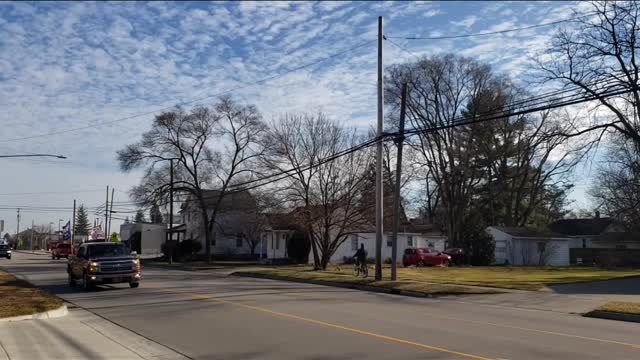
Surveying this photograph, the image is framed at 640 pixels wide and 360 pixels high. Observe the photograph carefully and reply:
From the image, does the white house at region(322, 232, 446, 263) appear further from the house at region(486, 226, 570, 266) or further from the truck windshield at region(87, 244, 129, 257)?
the truck windshield at region(87, 244, 129, 257)

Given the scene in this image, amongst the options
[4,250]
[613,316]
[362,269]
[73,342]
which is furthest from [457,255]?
[73,342]


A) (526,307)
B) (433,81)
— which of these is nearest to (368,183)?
(526,307)

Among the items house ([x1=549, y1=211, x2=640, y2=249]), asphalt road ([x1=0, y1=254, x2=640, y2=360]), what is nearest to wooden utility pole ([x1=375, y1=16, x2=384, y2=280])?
asphalt road ([x1=0, y1=254, x2=640, y2=360])

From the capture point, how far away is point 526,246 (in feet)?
213

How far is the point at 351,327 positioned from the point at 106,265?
13280mm

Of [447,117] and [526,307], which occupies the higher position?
[447,117]

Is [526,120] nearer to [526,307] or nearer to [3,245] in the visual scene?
[526,307]

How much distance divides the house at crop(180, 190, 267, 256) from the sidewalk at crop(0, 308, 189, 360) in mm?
50572

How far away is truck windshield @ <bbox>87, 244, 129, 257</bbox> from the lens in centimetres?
2525

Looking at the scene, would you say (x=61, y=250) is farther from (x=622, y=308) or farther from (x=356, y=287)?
(x=622, y=308)

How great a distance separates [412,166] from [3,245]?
149 ft

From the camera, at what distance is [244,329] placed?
45.3 ft

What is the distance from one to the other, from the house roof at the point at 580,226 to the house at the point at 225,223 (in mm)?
43174

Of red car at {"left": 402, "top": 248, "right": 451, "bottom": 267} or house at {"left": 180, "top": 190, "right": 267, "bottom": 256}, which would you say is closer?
red car at {"left": 402, "top": 248, "right": 451, "bottom": 267}
